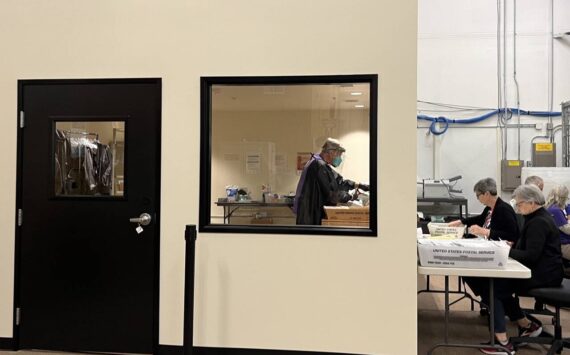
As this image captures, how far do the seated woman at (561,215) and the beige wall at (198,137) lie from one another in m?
1.84

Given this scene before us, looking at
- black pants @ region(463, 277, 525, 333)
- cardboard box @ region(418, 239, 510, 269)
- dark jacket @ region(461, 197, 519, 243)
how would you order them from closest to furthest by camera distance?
cardboard box @ region(418, 239, 510, 269), black pants @ region(463, 277, 525, 333), dark jacket @ region(461, 197, 519, 243)

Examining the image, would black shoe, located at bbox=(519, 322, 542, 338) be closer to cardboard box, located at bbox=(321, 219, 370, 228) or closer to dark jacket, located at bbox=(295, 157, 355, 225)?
cardboard box, located at bbox=(321, 219, 370, 228)

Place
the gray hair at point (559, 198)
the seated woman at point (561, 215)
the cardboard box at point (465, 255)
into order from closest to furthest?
the cardboard box at point (465, 255)
the seated woman at point (561, 215)
the gray hair at point (559, 198)

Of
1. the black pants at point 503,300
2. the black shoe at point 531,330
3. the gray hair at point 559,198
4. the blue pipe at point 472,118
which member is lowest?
the black shoe at point 531,330

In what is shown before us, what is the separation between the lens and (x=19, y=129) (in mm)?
2484

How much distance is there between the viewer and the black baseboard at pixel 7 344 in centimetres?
245

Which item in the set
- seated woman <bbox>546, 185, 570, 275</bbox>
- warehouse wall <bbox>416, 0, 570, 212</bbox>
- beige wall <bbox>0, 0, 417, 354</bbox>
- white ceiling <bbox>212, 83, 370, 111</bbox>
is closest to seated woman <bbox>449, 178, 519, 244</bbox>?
seated woman <bbox>546, 185, 570, 275</bbox>

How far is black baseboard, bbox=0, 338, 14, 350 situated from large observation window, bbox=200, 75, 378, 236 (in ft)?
4.70

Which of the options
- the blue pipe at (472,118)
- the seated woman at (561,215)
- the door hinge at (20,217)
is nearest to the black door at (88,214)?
the door hinge at (20,217)

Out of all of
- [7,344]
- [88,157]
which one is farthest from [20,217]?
[7,344]

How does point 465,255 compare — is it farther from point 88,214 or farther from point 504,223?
point 88,214

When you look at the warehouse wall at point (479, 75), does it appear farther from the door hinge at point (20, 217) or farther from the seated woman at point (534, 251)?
the door hinge at point (20, 217)

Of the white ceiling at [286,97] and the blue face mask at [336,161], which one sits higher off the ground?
the white ceiling at [286,97]

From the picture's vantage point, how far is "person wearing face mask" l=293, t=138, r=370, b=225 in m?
2.45
